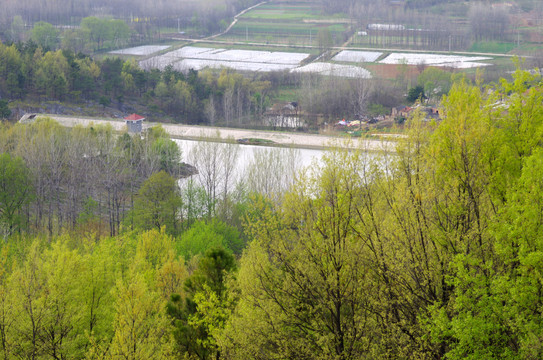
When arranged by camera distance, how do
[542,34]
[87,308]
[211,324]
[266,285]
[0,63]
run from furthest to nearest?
[542,34] < [0,63] < [87,308] < [211,324] < [266,285]

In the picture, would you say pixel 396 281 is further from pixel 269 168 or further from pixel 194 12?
pixel 194 12

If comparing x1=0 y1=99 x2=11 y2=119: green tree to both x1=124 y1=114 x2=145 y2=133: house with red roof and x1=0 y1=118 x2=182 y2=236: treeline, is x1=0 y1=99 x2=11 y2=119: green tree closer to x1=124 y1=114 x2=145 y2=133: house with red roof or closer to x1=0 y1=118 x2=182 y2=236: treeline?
x1=0 y1=118 x2=182 y2=236: treeline

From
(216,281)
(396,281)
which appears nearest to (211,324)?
(216,281)

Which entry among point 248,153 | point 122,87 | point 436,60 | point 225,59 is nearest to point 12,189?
point 248,153

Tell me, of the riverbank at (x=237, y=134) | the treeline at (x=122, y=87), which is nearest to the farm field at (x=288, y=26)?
the treeline at (x=122, y=87)

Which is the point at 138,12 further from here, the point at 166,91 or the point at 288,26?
the point at 166,91

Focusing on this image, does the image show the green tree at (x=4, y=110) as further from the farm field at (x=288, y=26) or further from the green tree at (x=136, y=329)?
the farm field at (x=288, y=26)

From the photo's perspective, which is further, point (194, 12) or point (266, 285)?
point (194, 12)
